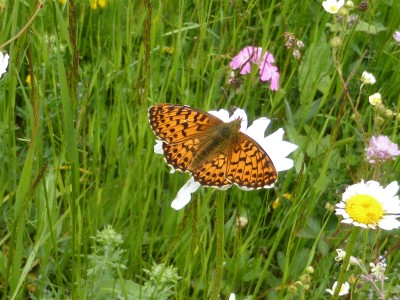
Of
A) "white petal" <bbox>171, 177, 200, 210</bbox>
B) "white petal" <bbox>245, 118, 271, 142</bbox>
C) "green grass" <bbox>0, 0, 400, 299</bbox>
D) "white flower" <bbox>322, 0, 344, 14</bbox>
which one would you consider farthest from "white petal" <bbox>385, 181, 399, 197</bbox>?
"white flower" <bbox>322, 0, 344, 14</bbox>

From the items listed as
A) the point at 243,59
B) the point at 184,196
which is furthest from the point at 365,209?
the point at 243,59

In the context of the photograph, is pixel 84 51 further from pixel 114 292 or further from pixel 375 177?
pixel 375 177

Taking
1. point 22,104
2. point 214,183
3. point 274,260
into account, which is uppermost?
point 214,183

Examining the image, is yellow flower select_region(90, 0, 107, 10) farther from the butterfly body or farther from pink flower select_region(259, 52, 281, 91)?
the butterfly body

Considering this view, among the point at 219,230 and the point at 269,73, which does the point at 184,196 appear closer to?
the point at 219,230

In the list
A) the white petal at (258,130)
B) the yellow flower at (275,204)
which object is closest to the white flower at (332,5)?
the yellow flower at (275,204)

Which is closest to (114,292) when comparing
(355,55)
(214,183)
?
(214,183)

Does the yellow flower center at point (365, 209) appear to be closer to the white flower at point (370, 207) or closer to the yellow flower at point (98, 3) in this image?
the white flower at point (370, 207)
